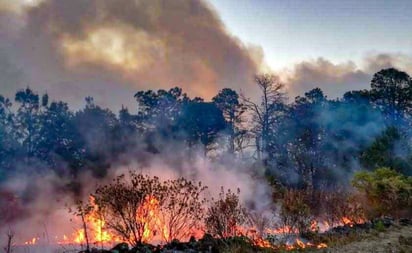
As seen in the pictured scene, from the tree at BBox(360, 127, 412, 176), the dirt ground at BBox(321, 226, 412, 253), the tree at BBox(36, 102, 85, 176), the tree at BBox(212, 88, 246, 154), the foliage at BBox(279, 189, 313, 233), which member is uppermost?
the tree at BBox(212, 88, 246, 154)

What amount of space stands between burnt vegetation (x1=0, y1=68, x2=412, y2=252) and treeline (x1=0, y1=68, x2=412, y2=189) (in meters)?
0.11

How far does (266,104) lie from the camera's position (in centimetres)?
4216

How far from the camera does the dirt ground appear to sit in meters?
11.7

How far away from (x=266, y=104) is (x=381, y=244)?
30175 mm

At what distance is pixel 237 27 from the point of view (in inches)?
1013

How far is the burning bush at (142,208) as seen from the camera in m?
13.9

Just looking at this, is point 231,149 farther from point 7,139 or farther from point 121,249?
point 121,249

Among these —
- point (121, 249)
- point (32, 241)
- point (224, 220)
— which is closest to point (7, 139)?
point (32, 241)

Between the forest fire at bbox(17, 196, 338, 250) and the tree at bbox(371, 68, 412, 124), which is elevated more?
the tree at bbox(371, 68, 412, 124)

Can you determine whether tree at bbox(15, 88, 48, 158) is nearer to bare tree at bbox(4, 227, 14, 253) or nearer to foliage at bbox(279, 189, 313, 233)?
bare tree at bbox(4, 227, 14, 253)

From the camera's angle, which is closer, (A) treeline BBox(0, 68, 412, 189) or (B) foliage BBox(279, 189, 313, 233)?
(B) foliage BBox(279, 189, 313, 233)

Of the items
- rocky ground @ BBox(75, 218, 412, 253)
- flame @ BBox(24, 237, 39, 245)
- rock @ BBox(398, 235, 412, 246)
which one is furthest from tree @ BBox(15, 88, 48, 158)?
rock @ BBox(398, 235, 412, 246)

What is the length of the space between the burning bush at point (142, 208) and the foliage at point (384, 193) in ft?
31.8

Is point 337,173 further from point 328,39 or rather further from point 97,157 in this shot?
point 97,157
